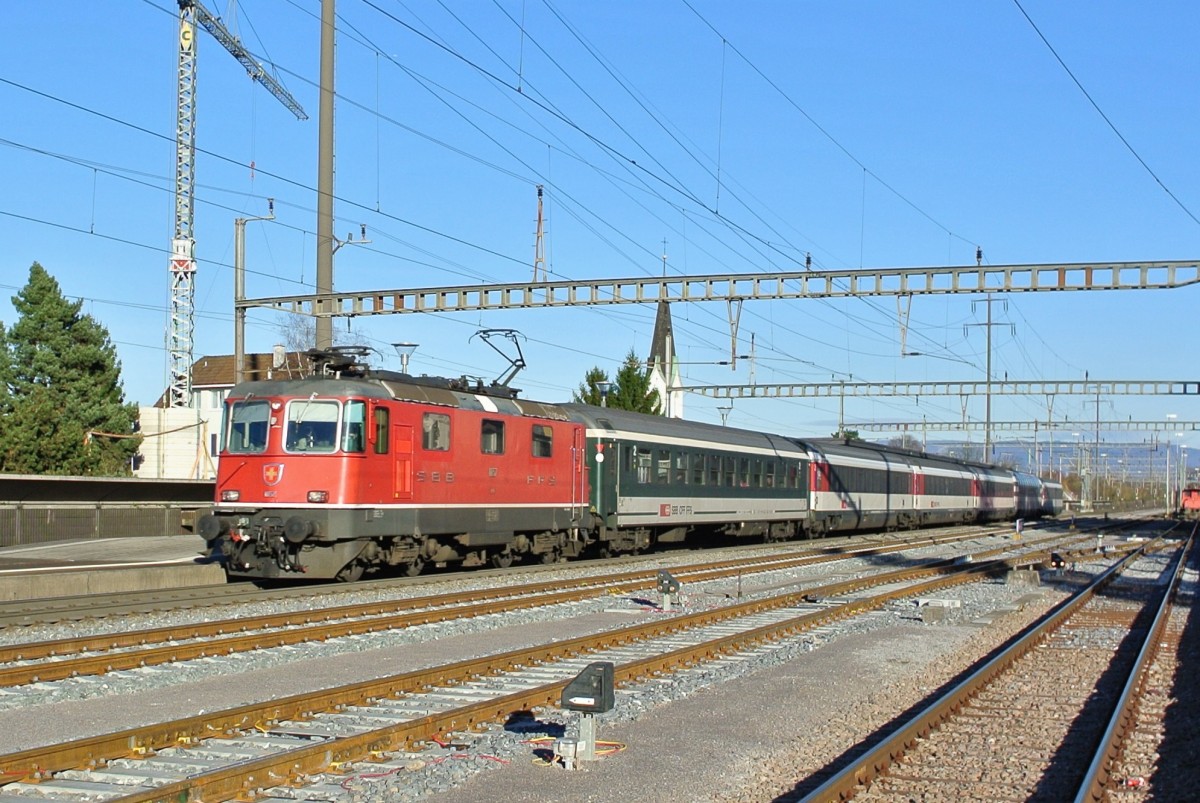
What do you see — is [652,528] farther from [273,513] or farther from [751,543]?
[273,513]

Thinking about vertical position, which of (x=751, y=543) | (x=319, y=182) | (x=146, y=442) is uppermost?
(x=319, y=182)

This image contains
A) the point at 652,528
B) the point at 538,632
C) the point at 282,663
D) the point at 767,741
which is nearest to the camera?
the point at 767,741

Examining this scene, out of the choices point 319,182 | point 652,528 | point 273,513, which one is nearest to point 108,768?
point 273,513

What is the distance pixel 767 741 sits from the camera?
9.98 m

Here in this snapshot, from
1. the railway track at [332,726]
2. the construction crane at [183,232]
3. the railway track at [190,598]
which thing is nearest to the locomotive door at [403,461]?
the railway track at [190,598]

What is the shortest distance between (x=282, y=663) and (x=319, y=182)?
15588 millimetres

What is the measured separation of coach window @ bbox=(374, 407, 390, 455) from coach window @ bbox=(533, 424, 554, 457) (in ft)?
16.5

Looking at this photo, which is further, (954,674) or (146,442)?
(146,442)

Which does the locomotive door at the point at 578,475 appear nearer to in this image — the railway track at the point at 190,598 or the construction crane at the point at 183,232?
the railway track at the point at 190,598

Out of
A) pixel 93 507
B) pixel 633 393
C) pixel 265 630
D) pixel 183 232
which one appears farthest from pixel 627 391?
pixel 265 630

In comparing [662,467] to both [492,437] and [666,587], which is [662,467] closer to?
[492,437]

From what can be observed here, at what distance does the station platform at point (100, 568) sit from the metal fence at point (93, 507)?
0.67 m

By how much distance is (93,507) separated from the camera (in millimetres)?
30156

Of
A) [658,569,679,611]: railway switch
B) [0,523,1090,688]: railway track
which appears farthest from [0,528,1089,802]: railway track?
[0,523,1090,688]: railway track
